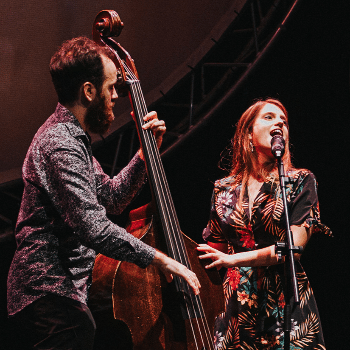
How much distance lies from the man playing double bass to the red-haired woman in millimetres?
523

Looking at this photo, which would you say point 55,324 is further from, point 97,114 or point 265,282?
point 265,282

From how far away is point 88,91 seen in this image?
1632 mm

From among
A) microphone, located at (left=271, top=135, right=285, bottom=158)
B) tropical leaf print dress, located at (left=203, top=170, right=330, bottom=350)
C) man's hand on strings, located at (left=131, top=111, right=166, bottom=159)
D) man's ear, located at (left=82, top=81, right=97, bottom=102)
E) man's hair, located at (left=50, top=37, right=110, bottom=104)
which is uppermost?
man's hair, located at (left=50, top=37, right=110, bottom=104)

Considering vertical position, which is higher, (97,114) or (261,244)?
(97,114)

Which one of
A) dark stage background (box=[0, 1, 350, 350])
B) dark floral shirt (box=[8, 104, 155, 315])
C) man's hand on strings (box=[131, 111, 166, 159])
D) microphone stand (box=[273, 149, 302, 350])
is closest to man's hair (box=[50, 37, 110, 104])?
dark floral shirt (box=[8, 104, 155, 315])

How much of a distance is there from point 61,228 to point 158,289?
1.42 feet

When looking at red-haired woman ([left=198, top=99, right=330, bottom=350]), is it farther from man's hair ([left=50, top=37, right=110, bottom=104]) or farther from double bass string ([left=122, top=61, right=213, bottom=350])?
man's hair ([left=50, top=37, right=110, bottom=104])

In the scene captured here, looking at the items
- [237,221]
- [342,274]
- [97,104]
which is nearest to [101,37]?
[97,104]

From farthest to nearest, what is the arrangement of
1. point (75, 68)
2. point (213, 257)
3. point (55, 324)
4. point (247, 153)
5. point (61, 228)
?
point (247, 153) → point (213, 257) → point (75, 68) → point (61, 228) → point (55, 324)

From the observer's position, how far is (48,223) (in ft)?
4.89

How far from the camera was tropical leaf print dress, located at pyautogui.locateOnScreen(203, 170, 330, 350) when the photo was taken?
74.4 inches

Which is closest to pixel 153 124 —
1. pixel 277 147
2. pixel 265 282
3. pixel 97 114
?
pixel 97 114

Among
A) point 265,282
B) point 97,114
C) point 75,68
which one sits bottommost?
point 265,282

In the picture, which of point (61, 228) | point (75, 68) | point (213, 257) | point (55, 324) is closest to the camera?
point (55, 324)
